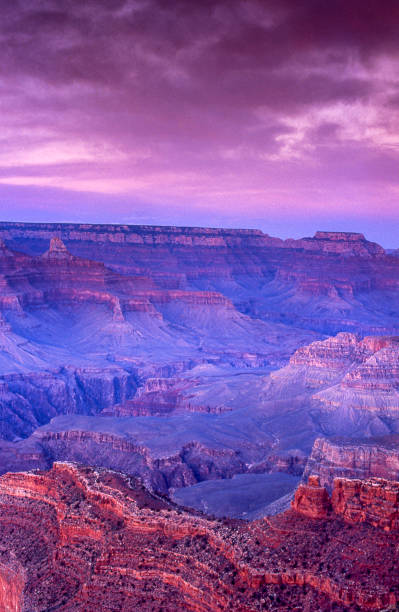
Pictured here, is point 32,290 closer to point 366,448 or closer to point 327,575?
point 366,448

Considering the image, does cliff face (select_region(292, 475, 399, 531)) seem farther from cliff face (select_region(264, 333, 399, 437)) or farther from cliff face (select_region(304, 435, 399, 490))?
cliff face (select_region(264, 333, 399, 437))

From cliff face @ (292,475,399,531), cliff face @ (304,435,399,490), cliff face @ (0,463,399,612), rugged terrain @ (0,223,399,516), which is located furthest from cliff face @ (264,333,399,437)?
cliff face @ (292,475,399,531)

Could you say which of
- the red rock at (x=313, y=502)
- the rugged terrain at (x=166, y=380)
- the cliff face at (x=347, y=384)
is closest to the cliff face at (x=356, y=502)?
the red rock at (x=313, y=502)

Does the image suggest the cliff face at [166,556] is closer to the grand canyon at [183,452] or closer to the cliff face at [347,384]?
the grand canyon at [183,452]

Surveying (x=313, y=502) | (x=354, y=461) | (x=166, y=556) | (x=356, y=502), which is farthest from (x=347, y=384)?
(x=166, y=556)

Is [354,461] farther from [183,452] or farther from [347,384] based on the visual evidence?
[183,452]
